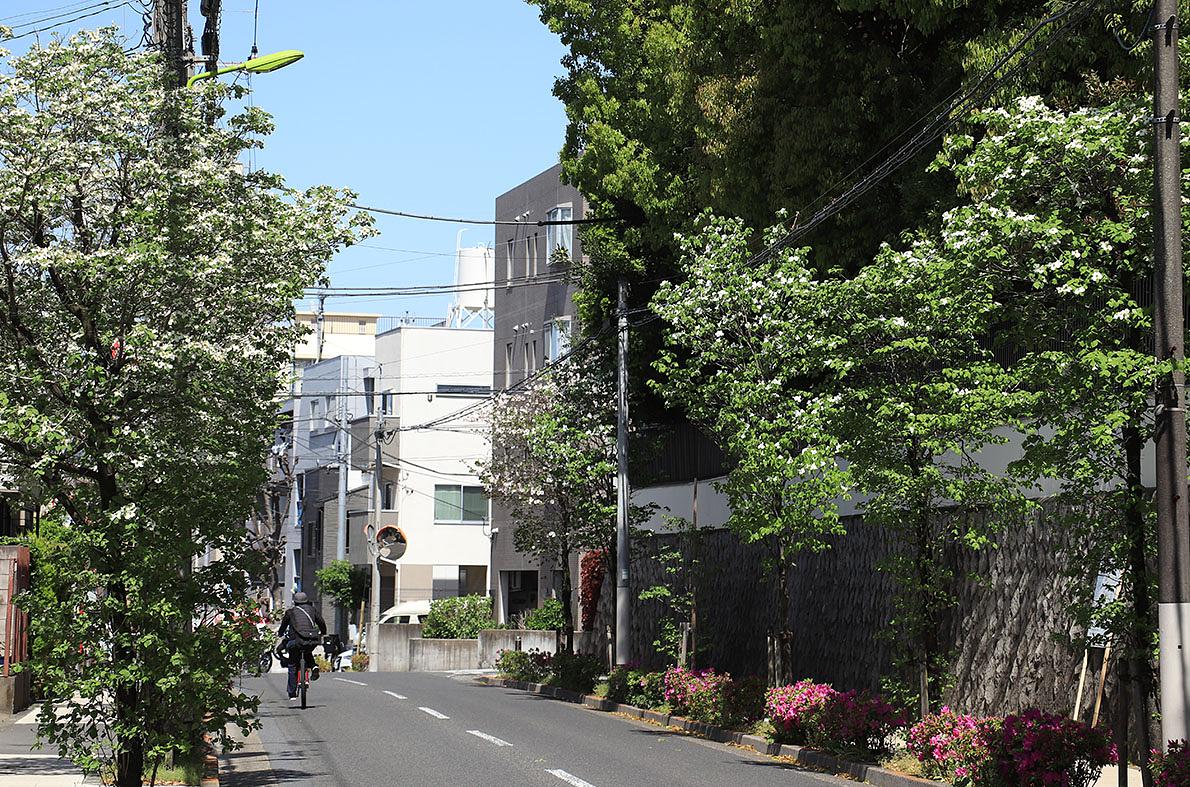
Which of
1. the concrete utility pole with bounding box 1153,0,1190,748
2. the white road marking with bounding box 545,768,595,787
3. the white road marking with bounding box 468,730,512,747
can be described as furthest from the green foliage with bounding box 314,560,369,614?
the concrete utility pole with bounding box 1153,0,1190,748

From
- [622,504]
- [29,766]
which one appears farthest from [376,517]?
[29,766]

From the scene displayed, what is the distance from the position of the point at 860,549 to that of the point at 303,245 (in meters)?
10.9

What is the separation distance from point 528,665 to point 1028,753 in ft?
74.0

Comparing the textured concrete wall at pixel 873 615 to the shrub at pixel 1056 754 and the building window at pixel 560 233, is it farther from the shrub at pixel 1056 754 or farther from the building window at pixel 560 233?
the building window at pixel 560 233

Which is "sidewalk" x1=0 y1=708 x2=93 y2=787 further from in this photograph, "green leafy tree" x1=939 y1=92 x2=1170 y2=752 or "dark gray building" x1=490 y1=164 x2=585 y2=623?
"dark gray building" x1=490 y1=164 x2=585 y2=623

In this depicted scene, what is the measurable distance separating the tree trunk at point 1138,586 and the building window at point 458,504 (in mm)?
49379

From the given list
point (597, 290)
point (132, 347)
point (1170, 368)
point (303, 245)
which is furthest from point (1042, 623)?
point (597, 290)

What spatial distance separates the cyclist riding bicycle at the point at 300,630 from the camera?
23505mm

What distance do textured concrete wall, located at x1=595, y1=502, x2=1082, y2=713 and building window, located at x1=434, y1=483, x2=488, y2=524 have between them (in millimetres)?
27394

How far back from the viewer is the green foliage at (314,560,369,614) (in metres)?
60.0

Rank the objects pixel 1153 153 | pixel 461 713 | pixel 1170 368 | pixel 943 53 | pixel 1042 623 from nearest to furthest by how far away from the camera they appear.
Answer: pixel 1170 368
pixel 1153 153
pixel 1042 623
pixel 943 53
pixel 461 713

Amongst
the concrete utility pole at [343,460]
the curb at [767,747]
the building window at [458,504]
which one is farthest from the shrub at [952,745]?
the building window at [458,504]

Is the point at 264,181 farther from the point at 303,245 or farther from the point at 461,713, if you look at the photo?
the point at 461,713

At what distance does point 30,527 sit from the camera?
83.8ft
